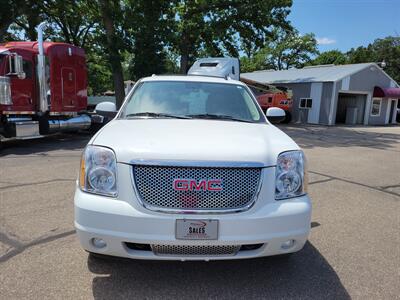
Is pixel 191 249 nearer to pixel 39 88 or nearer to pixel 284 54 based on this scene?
pixel 39 88

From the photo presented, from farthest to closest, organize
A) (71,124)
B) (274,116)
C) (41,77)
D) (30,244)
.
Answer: (71,124) < (41,77) < (274,116) < (30,244)

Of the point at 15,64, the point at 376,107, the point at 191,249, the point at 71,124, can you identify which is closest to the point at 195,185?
the point at 191,249

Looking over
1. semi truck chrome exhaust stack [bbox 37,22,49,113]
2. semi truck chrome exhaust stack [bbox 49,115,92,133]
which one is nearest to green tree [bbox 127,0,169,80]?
semi truck chrome exhaust stack [bbox 49,115,92,133]

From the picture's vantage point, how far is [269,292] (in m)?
3.03

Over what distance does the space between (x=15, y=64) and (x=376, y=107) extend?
1167 inches

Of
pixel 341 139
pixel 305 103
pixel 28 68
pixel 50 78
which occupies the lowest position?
pixel 341 139

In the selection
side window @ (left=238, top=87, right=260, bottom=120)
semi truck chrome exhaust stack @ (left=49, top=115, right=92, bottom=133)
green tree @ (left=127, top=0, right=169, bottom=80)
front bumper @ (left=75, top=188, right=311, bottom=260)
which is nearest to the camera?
A: front bumper @ (left=75, top=188, right=311, bottom=260)

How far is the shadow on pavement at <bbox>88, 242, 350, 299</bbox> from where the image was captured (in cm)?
299

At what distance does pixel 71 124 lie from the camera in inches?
491

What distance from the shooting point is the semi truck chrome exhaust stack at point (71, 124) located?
1171cm

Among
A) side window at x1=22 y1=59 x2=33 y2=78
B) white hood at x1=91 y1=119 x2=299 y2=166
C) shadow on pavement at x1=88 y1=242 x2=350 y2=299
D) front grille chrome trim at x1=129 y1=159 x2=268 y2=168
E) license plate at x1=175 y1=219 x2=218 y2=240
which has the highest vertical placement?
side window at x1=22 y1=59 x2=33 y2=78

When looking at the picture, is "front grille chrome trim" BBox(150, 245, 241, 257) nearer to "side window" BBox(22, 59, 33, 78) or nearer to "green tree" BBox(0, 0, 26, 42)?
"side window" BBox(22, 59, 33, 78)

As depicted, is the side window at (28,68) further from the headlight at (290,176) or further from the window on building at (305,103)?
the window on building at (305,103)

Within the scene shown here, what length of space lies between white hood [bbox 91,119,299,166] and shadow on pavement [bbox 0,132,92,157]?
24.7ft
